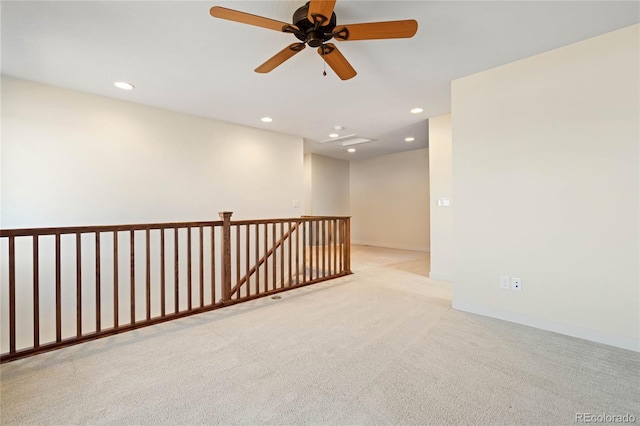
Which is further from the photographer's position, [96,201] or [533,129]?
[96,201]

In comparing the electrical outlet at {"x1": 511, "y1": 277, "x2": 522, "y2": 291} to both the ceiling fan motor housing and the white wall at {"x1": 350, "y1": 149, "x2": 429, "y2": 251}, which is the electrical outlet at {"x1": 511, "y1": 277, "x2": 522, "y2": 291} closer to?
the ceiling fan motor housing

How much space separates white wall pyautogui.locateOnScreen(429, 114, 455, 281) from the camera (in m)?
4.08

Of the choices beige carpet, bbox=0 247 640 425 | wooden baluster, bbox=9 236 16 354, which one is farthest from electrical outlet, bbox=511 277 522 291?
wooden baluster, bbox=9 236 16 354

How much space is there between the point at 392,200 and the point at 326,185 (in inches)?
68.2

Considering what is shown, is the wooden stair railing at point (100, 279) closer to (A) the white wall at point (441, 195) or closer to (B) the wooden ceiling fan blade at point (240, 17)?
(A) the white wall at point (441, 195)

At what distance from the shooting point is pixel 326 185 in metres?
7.82

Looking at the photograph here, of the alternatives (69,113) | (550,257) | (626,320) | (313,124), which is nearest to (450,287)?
(550,257)

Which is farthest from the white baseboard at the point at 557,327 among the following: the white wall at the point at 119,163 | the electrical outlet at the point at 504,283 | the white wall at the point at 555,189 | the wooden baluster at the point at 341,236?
the white wall at the point at 119,163

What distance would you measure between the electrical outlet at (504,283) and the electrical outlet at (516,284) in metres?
0.03

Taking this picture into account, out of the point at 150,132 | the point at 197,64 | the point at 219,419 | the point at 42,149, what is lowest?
the point at 219,419

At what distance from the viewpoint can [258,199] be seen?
4.92m

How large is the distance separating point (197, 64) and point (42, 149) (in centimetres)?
195

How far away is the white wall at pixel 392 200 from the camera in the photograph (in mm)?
6836

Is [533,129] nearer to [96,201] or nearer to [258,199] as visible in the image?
[258,199]
